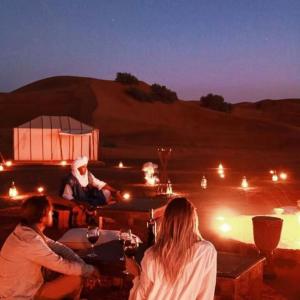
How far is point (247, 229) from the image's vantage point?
27.6 ft

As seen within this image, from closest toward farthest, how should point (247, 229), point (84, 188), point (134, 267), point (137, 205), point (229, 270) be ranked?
point (134, 267), point (229, 270), point (137, 205), point (247, 229), point (84, 188)

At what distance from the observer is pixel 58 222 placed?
28.6 feet

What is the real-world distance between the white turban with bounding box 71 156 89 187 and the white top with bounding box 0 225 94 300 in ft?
15.4

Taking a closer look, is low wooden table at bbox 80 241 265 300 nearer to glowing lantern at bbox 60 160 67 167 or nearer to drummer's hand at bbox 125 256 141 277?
drummer's hand at bbox 125 256 141 277

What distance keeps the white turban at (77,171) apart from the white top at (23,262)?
469 centimetres

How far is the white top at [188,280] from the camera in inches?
116

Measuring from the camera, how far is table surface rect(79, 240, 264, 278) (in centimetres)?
416

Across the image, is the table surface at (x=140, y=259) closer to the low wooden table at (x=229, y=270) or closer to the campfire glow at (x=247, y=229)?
the low wooden table at (x=229, y=270)

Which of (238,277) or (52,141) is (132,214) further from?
(52,141)

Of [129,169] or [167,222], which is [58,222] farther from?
[129,169]

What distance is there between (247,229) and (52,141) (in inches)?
594

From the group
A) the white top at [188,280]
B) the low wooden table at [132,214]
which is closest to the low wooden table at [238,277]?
the white top at [188,280]

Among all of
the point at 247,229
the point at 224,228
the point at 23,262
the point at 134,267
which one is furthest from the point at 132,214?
the point at 134,267

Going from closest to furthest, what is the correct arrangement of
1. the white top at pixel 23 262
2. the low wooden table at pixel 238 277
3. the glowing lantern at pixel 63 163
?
the white top at pixel 23 262, the low wooden table at pixel 238 277, the glowing lantern at pixel 63 163
